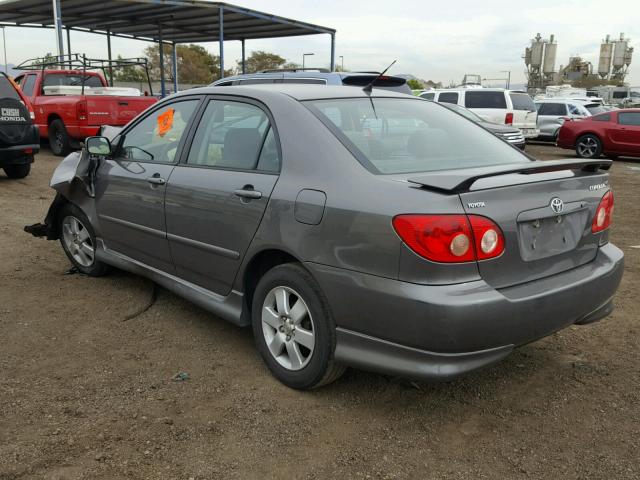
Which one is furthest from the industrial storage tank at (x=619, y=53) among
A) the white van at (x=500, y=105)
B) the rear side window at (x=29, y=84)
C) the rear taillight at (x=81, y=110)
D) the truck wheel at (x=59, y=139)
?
the rear taillight at (x=81, y=110)

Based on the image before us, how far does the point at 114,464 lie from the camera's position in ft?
8.23

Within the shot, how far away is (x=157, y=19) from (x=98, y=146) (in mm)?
19207

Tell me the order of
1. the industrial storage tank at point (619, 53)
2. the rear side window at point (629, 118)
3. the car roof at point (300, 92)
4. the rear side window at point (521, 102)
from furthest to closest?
1. the industrial storage tank at point (619, 53)
2. the rear side window at point (521, 102)
3. the rear side window at point (629, 118)
4. the car roof at point (300, 92)

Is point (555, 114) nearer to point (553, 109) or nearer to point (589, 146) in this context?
point (553, 109)

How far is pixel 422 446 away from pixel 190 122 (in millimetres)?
2425

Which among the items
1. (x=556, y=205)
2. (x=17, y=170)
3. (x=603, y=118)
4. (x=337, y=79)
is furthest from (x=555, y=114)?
(x=556, y=205)

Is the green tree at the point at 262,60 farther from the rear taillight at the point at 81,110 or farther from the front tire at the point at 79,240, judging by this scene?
the front tire at the point at 79,240

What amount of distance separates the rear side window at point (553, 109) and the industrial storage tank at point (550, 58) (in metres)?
94.6

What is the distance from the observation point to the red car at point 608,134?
591 inches

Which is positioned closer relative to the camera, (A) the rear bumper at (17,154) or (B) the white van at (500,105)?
(A) the rear bumper at (17,154)

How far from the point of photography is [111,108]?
12.0m

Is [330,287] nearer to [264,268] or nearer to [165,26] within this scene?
[264,268]

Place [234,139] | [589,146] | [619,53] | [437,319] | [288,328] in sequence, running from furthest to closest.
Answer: [619,53] < [589,146] < [234,139] < [288,328] < [437,319]

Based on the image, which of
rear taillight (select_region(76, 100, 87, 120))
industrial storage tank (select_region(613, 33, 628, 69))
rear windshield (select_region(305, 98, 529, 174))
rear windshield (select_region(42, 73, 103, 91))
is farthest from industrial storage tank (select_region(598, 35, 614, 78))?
rear windshield (select_region(305, 98, 529, 174))
